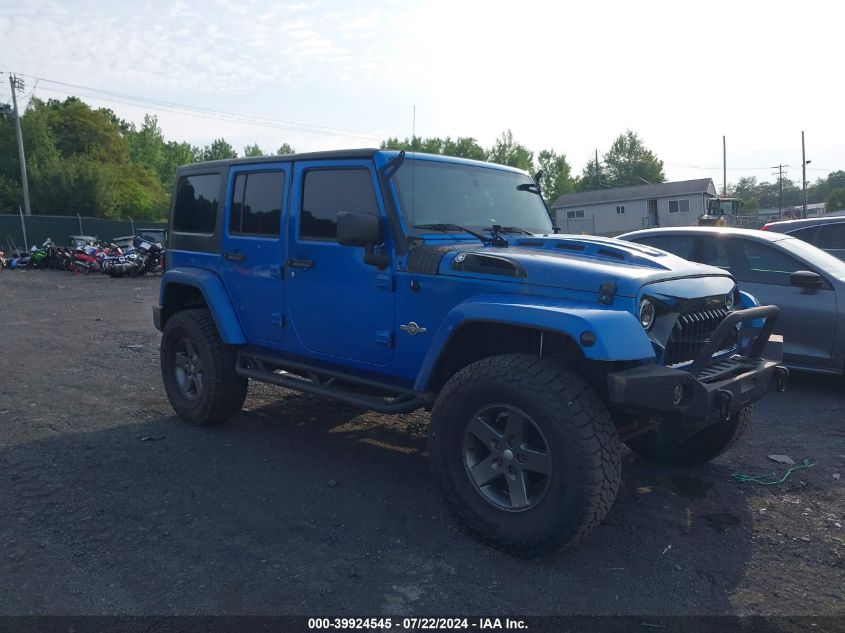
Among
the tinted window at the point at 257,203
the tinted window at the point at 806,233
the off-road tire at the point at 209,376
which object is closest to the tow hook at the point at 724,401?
the tinted window at the point at 257,203

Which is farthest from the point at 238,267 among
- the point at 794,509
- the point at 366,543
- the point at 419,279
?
the point at 794,509

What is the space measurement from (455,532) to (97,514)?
85.2 inches

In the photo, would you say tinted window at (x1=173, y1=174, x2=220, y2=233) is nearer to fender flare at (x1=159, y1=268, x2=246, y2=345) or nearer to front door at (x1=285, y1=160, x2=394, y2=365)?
fender flare at (x1=159, y1=268, x2=246, y2=345)

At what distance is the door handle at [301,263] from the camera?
15.8 ft

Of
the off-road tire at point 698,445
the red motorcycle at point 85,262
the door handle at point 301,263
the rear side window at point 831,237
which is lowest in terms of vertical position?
the off-road tire at point 698,445

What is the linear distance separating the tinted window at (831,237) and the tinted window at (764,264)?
2363 millimetres

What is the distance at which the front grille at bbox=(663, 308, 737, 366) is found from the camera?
3766 mm

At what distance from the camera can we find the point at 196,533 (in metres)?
3.92

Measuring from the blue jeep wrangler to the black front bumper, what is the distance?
0.01 meters

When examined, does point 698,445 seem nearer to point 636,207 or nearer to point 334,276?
point 334,276

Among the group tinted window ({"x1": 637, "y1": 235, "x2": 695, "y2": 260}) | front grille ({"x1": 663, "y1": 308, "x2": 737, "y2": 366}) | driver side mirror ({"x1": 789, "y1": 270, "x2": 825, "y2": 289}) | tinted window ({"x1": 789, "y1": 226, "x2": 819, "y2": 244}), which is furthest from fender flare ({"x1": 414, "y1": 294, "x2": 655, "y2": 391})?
tinted window ({"x1": 789, "y1": 226, "x2": 819, "y2": 244})

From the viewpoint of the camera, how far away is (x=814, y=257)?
275 inches

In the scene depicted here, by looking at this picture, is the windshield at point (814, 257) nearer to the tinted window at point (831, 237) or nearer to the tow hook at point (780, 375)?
the tinted window at point (831, 237)

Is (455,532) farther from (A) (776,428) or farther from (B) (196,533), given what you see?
(A) (776,428)
